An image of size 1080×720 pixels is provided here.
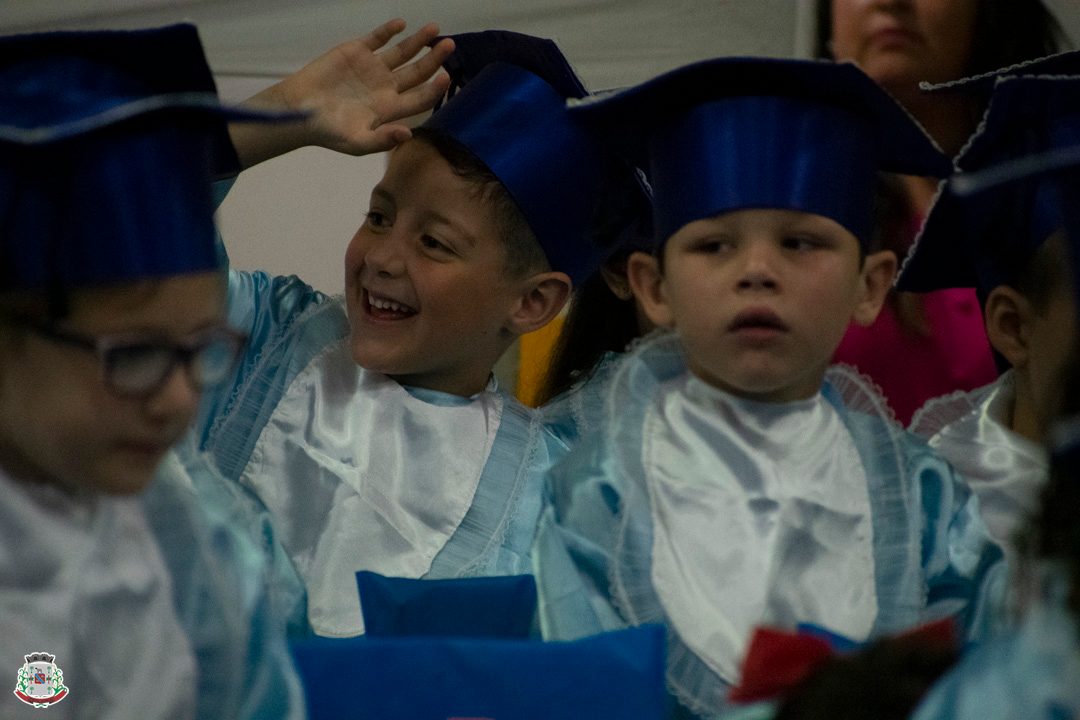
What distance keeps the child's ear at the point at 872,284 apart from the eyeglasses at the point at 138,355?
705 millimetres

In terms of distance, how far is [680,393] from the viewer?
146cm

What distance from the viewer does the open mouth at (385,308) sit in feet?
5.41

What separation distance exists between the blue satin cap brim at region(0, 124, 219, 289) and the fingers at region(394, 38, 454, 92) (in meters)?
0.70

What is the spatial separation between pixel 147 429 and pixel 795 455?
0.68 meters

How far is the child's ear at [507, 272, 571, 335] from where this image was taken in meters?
1.72

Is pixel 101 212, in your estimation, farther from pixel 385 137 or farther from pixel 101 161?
pixel 385 137

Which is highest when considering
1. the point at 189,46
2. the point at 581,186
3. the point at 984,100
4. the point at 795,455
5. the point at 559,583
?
the point at 189,46

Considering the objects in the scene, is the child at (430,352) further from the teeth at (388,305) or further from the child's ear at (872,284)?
the child's ear at (872,284)

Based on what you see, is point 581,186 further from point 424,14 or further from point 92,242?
point 424,14

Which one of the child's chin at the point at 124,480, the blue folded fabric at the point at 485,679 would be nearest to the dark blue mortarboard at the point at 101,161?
the child's chin at the point at 124,480

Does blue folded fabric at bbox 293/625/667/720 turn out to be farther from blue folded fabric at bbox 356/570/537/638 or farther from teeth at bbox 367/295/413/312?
teeth at bbox 367/295/413/312

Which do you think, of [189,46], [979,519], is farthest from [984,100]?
[189,46]

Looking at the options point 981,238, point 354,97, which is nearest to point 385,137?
point 354,97

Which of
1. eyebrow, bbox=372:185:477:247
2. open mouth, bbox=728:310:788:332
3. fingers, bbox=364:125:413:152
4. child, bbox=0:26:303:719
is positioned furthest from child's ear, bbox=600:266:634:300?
child, bbox=0:26:303:719
